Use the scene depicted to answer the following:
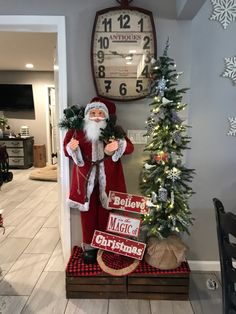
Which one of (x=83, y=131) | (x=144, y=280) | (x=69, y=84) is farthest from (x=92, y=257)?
(x=69, y=84)

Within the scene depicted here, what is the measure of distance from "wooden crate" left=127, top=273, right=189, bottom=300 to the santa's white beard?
3.39ft

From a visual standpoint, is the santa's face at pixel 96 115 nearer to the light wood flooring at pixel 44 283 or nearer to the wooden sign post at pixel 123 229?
the wooden sign post at pixel 123 229

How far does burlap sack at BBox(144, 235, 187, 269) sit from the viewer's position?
6.34 ft

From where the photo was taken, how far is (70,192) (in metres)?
2.09

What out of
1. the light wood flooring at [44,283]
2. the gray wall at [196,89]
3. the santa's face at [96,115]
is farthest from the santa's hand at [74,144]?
the light wood flooring at [44,283]

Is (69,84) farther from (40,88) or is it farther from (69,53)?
(40,88)

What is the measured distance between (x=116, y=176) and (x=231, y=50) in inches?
52.2

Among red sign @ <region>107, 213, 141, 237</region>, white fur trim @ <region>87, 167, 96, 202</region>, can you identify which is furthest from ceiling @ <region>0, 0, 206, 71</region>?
red sign @ <region>107, 213, 141, 237</region>

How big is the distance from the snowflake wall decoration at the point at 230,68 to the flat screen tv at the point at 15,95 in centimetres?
576

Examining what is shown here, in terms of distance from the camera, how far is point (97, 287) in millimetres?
1952

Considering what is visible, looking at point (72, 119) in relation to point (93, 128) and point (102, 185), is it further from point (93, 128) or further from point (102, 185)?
point (102, 185)

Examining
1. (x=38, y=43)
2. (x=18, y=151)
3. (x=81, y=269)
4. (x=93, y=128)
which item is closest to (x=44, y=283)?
(x=81, y=269)

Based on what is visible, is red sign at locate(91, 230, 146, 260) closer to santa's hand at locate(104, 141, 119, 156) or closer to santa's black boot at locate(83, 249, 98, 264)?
santa's black boot at locate(83, 249, 98, 264)

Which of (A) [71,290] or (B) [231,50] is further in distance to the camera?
(B) [231,50]
